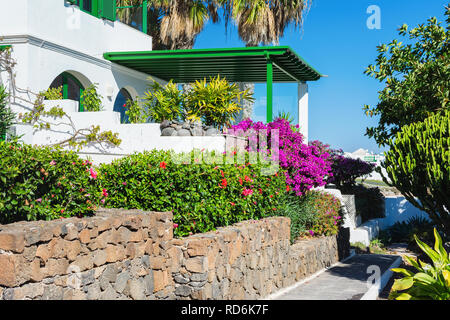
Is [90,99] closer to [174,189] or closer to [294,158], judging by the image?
[294,158]

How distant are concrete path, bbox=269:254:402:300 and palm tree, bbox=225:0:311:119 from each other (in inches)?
306

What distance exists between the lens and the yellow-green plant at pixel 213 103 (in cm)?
1245

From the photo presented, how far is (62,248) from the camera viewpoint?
5.32m

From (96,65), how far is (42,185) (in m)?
9.33

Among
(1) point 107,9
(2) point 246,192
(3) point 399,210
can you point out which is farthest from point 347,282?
(3) point 399,210

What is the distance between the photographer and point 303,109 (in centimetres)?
1738

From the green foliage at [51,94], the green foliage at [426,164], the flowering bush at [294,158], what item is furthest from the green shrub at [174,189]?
the green foliage at [51,94]

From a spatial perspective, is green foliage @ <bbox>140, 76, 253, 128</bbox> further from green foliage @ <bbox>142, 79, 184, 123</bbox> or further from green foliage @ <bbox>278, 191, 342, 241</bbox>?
green foliage @ <bbox>278, 191, 342, 241</bbox>

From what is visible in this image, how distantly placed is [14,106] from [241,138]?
18.2ft

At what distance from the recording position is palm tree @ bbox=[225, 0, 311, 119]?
1916cm

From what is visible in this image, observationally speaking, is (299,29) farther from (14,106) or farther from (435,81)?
(14,106)

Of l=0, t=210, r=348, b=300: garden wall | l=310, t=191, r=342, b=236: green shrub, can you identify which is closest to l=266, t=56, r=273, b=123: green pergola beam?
l=310, t=191, r=342, b=236: green shrub

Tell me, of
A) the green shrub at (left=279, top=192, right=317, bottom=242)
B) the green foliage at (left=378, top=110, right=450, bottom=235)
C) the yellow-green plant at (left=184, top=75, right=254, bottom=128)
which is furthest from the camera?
the yellow-green plant at (left=184, top=75, right=254, bottom=128)
